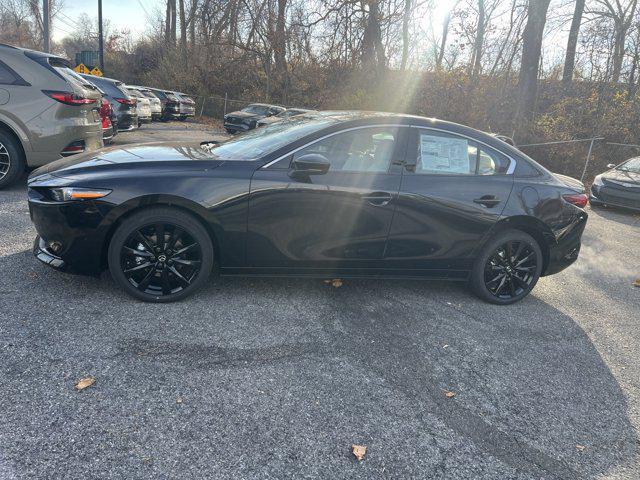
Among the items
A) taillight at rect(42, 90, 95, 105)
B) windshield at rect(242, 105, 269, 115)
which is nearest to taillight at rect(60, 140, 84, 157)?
taillight at rect(42, 90, 95, 105)

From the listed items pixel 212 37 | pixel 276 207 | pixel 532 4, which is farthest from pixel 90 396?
pixel 212 37

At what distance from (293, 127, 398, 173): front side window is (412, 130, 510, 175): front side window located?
26 centimetres

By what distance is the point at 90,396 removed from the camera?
2.49 m

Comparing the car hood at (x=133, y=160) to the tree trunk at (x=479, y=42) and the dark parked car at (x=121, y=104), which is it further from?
the tree trunk at (x=479, y=42)

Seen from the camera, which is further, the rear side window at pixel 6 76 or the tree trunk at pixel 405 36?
the tree trunk at pixel 405 36

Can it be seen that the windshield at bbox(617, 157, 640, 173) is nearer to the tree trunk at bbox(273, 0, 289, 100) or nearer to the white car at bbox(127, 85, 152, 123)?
the white car at bbox(127, 85, 152, 123)

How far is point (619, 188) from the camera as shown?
10.6 meters

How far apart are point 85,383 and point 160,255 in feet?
3.73

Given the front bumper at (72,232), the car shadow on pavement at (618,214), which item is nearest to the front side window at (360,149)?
the front bumper at (72,232)

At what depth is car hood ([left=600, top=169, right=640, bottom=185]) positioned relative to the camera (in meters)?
10.7

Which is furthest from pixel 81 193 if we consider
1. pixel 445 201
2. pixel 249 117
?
pixel 249 117

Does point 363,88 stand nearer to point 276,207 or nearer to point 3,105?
point 3,105

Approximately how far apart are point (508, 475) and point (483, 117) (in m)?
17.1

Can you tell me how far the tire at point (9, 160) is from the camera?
19.2ft
